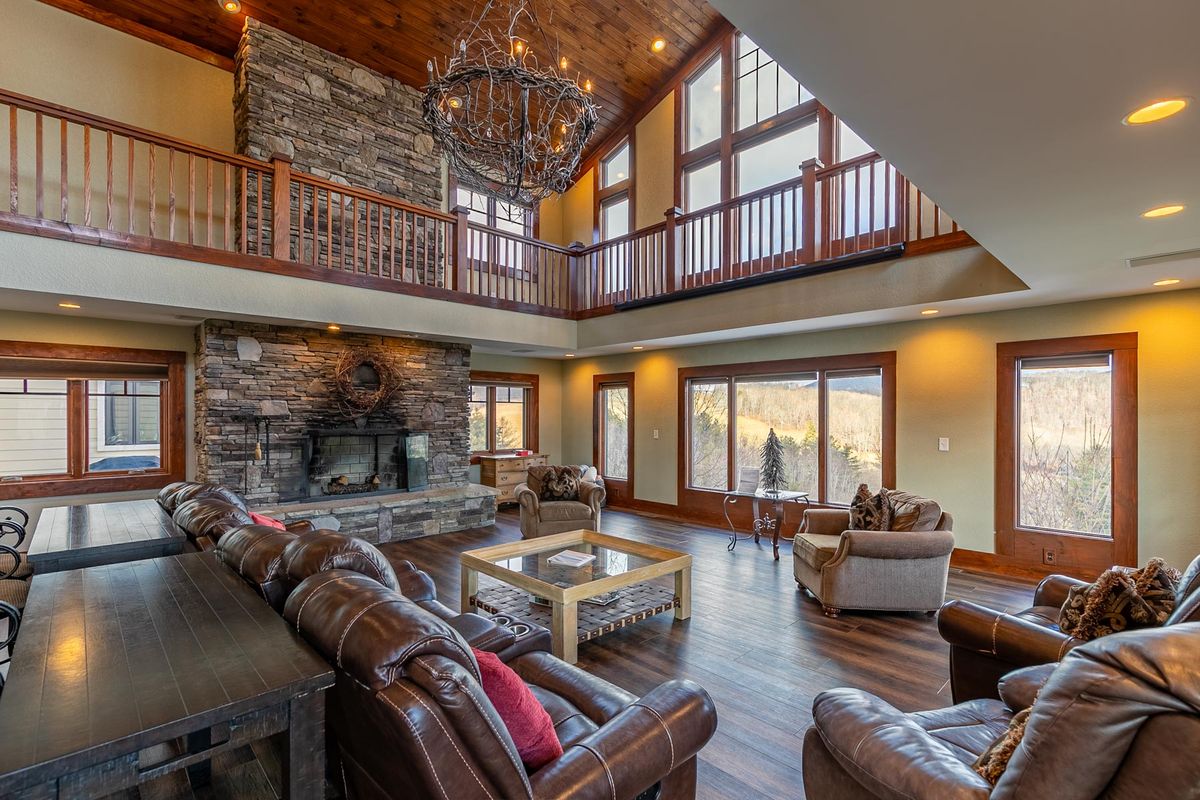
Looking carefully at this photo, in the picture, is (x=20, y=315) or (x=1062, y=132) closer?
(x=1062, y=132)

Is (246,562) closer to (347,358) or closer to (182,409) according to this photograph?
(347,358)

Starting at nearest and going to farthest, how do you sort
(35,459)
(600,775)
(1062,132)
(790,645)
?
(600,775) → (1062,132) → (790,645) → (35,459)

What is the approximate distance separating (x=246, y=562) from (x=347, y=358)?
4593mm

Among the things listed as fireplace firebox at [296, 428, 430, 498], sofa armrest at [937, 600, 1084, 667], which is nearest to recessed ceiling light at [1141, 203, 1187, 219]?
sofa armrest at [937, 600, 1084, 667]

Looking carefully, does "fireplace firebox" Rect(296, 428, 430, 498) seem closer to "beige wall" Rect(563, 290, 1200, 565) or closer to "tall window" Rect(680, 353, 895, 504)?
"tall window" Rect(680, 353, 895, 504)

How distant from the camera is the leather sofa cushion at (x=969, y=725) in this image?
1.76 metres

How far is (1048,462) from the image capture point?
5148 mm

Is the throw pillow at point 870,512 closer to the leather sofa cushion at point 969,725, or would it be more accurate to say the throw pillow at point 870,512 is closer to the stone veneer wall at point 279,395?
the leather sofa cushion at point 969,725

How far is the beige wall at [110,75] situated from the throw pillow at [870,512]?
7.87 m

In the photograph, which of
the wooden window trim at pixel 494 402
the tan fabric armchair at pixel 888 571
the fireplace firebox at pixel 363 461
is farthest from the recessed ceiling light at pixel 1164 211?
the wooden window trim at pixel 494 402

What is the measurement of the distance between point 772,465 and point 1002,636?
4.26 metres

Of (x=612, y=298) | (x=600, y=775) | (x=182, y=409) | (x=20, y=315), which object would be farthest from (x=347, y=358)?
Answer: (x=600, y=775)

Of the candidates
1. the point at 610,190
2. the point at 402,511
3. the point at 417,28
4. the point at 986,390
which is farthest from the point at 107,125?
the point at 986,390

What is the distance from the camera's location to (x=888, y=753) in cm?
152
